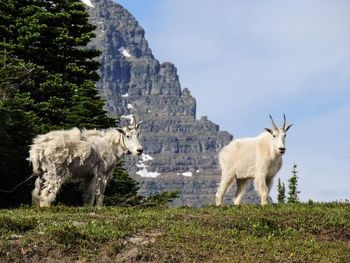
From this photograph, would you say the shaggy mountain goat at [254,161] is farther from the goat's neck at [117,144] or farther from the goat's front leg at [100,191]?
the goat's front leg at [100,191]

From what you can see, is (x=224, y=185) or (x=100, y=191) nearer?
(x=100, y=191)

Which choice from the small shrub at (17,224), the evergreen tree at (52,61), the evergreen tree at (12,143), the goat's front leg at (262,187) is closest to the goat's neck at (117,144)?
the evergreen tree at (12,143)

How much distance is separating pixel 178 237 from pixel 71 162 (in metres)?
8.01

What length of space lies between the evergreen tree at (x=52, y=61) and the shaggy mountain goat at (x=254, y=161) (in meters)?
8.72

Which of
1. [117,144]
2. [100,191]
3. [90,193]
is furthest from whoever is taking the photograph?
[117,144]

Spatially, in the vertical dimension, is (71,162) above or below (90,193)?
above

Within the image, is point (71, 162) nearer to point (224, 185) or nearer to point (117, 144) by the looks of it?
point (117, 144)

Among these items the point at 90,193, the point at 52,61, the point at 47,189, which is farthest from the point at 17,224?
the point at 52,61

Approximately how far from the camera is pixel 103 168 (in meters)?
23.5

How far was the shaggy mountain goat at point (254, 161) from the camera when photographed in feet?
77.3

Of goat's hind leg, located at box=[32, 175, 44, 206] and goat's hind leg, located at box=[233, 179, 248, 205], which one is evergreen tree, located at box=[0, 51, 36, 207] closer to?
goat's hind leg, located at box=[32, 175, 44, 206]

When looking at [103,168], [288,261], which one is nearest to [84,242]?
[288,261]

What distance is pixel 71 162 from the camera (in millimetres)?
22656

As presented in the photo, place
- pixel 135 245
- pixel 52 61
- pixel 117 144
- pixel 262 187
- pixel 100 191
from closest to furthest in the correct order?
pixel 135 245, pixel 100 191, pixel 262 187, pixel 117 144, pixel 52 61
